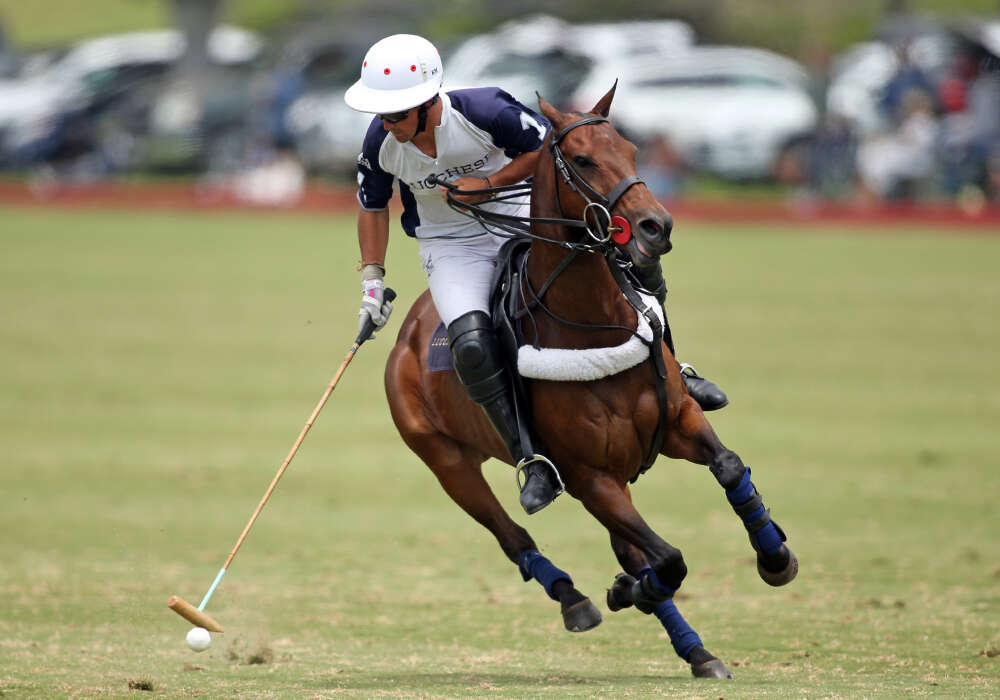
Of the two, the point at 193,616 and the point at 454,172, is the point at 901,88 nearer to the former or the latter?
the point at 454,172

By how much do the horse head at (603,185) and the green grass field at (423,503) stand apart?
1598mm

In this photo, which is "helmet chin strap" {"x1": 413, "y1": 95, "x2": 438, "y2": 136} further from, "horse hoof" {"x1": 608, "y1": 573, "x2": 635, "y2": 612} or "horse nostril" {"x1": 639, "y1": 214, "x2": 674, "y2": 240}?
"horse hoof" {"x1": 608, "y1": 573, "x2": 635, "y2": 612}

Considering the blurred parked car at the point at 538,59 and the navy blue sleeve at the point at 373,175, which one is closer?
the navy blue sleeve at the point at 373,175

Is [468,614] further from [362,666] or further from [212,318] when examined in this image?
[212,318]

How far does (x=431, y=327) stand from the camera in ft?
24.7

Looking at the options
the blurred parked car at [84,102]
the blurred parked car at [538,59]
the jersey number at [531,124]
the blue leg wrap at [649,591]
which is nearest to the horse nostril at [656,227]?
the jersey number at [531,124]

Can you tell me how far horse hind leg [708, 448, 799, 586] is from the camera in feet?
21.2

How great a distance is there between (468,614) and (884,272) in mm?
13763

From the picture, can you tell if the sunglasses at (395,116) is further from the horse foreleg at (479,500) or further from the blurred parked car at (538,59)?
the blurred parked car at (538,59)

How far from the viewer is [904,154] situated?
Answer: 23984mm

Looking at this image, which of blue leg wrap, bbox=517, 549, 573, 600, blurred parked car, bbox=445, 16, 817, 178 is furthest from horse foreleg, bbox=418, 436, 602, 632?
blurred parked car, bbox=445, 16, 817, 178

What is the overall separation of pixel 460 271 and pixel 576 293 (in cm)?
77

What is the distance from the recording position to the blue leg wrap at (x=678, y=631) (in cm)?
689

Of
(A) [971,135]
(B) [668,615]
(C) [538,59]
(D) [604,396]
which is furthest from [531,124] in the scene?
(C) [538,59]
